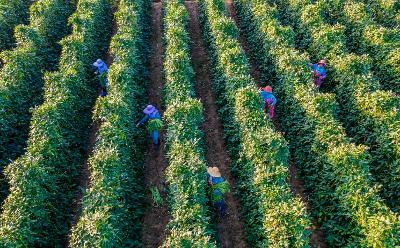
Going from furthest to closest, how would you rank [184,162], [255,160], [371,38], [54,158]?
[371,38]
[54,158]
[255,160]
[184,162]

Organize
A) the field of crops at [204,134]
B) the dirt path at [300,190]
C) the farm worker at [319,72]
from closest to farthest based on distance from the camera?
the field of crops at [204,134] → the dirt path at [300,190] → the farm worker at [319,72]

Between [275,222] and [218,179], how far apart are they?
275 centimetres

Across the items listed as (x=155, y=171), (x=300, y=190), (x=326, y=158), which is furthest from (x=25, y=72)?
(x=326, y=158)

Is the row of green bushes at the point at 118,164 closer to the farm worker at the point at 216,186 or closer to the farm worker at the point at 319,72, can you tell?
the farm worker at the point at 216,186

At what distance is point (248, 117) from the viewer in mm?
15742

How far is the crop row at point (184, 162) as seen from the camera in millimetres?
12094

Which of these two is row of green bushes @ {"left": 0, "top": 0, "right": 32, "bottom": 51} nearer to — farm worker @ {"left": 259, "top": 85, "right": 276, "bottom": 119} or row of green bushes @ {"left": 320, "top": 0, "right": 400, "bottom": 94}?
farm worker @ {"left": 259, "top": 85, "right": 276, "bottom": 119}

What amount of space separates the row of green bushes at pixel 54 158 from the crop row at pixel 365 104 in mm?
12103

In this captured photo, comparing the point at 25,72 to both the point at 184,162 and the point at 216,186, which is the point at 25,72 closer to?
the point at 184,162

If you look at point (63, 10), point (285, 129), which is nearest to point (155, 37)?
point (63, 10)

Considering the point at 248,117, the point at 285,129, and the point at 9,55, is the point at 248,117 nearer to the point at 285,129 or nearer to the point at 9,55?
the point at 285,129

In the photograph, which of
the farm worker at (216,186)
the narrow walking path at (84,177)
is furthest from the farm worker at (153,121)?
the farm worker at (216,186)

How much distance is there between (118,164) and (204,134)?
551cm

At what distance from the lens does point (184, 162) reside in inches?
551
